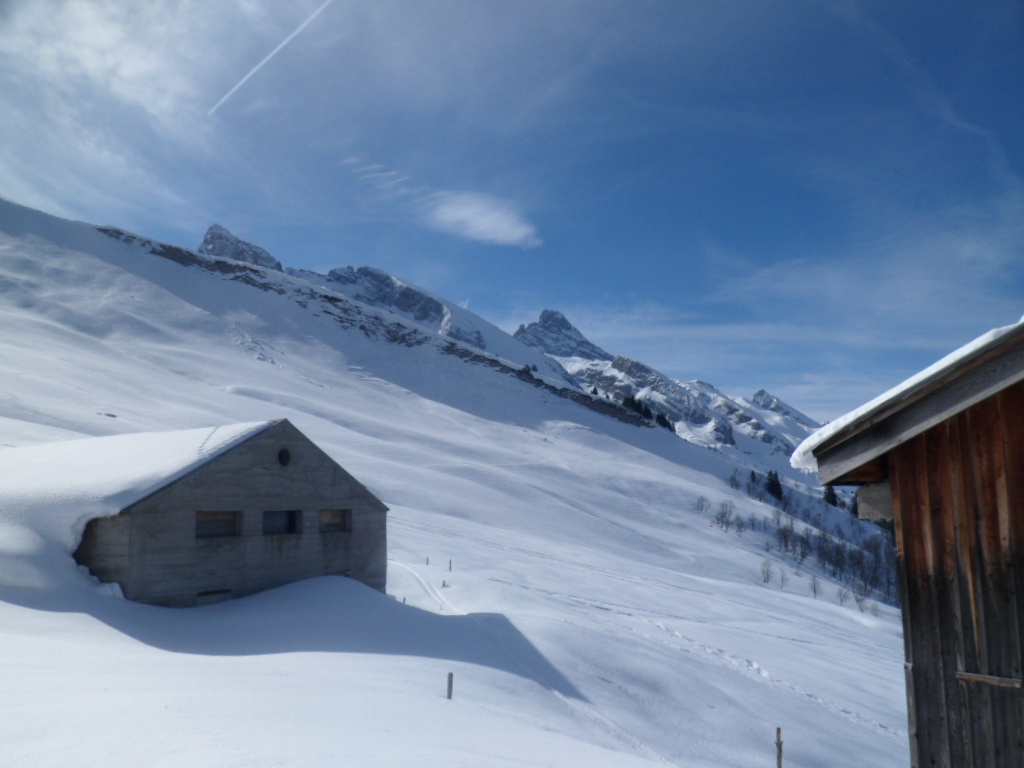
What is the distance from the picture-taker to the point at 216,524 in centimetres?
1752

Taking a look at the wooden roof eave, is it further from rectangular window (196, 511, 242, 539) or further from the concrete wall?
rectangular window (196, 511, 242, 539)

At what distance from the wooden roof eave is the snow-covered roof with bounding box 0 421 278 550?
610 inches

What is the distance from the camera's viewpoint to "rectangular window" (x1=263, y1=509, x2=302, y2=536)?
18766mm

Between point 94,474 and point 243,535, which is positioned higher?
point 94,474

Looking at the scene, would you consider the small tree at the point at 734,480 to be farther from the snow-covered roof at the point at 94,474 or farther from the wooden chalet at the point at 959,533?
the wooden chalet at the point at 959,533

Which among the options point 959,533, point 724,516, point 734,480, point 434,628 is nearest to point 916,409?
point 959,533

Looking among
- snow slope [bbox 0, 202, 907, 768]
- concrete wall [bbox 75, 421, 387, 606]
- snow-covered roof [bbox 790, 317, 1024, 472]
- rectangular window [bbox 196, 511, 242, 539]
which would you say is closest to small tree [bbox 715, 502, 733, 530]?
snow slope [bbox 0, 202, 907, 768]

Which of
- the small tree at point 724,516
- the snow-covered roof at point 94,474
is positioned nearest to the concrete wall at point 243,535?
the snow-covered roof at point 94,474

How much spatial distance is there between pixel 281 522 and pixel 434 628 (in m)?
5.63

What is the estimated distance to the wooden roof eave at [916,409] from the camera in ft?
12.1

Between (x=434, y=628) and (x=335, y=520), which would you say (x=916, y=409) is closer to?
(x=434, y=628)

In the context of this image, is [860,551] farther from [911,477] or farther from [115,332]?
[115,332]

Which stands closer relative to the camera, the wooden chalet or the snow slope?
the wooden chalet

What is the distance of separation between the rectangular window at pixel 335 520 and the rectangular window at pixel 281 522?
108 centimetres
